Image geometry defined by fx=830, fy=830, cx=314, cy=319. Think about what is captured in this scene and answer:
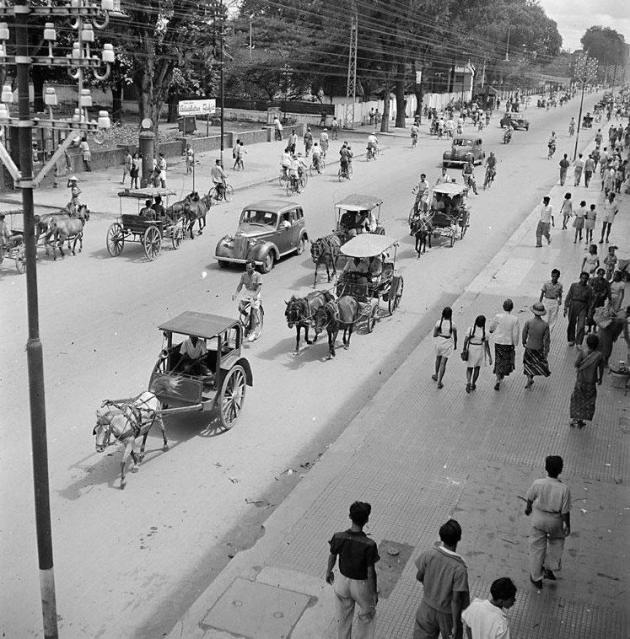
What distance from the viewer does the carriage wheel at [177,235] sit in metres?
22.8

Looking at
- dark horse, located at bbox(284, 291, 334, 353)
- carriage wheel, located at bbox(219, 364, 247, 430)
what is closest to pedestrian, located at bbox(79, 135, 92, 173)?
dark horse, located at bbox(284, 291, 334, 353)

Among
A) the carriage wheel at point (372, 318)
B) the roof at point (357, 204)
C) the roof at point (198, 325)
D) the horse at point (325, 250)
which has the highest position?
the roof at point (357, 204)

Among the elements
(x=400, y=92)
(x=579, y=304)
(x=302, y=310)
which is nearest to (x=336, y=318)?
(x=302, y=310)

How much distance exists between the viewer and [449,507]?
9961mm

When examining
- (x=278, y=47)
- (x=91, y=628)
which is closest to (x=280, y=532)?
(x=91, y=628)

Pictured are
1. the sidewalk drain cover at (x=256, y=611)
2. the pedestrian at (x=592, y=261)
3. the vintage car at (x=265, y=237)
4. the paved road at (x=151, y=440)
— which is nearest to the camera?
the sidewalk drain cover at (x=256, y=611)

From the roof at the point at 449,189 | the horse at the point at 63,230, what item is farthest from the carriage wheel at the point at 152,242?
the roof at the point at 449,189

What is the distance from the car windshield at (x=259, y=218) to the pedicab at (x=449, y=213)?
5.43 meters

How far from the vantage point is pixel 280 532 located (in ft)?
30.6

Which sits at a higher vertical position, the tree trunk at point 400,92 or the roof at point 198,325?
the tree trunk at point 400,92

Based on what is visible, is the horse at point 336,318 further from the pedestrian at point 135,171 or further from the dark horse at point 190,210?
the pedestrian at point 135,171

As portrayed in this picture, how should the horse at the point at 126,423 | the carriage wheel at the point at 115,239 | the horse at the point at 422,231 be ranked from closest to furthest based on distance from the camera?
the horse at the point at 126,423 < the carriage wheel at the point at 115,239 < the horse at the point at 422,231

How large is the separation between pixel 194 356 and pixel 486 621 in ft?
22.4

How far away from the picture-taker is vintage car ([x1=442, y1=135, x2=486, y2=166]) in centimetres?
4372
